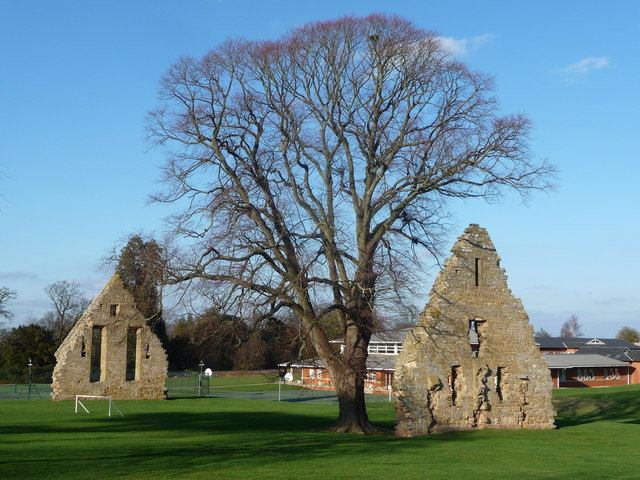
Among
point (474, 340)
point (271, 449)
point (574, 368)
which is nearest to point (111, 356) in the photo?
point (271, 449)

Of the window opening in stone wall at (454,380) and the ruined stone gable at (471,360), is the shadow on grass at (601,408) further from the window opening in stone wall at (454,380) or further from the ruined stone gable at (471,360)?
the window opening in stone wall at (454,380)

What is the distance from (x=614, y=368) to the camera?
248 ft

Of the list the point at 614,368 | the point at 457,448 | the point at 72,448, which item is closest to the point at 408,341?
the point at 457,448

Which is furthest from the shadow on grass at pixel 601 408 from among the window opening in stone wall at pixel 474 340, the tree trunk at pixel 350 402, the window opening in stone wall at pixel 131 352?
the window opening in stone wall at pixel 131 352

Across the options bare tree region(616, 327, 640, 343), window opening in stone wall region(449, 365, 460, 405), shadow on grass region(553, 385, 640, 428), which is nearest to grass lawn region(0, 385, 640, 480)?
window opening in stone wall region(449, 365, 460, 405)

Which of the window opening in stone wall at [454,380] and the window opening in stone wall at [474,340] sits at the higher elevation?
the window opening in stone wall at [474,340]

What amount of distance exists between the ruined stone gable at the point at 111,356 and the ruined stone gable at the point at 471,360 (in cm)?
1795

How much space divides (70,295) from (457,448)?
217 ft

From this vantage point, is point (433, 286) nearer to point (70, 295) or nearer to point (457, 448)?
point (457, 448)

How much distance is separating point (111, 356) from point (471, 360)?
21.1m

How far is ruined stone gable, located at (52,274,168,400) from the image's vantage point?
39.3 metres

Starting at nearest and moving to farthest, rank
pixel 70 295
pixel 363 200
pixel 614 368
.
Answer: pixel 363 200 → pixel 614 368 → pixel 70 295

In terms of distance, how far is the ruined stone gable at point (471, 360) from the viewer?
85.3 feet

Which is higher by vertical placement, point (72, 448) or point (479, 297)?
point (479, 297)
